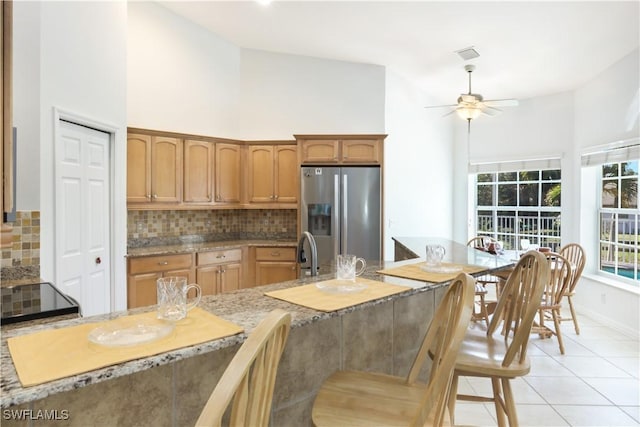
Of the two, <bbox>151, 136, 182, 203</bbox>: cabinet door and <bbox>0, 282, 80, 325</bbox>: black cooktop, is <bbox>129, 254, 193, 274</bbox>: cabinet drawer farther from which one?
<bbox>0, 282, 80, 325</bbox>: black cooktop

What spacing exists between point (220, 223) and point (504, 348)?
4.00 m

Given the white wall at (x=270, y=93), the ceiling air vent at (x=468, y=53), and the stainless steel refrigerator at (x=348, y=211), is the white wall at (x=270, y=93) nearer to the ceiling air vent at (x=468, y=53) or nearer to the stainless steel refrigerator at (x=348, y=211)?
the stainless steel refrigerator at (x=348, y=211)

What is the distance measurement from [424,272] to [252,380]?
1.30 meters

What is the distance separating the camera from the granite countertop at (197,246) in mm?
3855

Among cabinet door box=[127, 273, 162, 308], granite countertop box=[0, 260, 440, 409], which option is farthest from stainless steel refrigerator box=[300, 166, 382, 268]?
granite countertop box=[0, 260, 440, 409]

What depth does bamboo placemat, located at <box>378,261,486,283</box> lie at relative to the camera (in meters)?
1.76

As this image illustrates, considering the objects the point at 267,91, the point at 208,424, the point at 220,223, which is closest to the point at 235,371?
the point at 208,424

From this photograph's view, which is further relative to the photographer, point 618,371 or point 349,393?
point 618,371

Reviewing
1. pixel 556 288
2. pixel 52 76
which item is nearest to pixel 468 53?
pixel 556 288

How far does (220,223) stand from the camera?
505 cm

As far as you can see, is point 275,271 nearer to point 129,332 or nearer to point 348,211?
point 348,211

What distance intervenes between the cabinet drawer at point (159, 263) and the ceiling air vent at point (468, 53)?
3759 millimetres

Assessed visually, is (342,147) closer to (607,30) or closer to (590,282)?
(607,30)

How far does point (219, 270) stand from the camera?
434 cm
